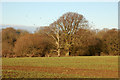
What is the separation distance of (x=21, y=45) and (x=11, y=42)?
7.33 meters

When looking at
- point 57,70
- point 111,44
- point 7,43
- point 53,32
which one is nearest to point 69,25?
point 53,32

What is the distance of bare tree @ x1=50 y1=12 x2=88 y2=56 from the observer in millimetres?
41125

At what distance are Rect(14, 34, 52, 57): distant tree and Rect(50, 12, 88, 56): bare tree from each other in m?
3.83

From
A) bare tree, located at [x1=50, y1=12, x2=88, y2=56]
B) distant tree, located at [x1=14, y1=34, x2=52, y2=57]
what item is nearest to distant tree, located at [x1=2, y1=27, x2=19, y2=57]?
distant tree, located at [x1=14, y1=34, x2=52, y2=57]

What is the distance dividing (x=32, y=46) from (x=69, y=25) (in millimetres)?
9118

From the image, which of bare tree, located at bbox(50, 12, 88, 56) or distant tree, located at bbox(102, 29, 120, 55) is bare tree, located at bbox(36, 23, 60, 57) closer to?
bare tree, located at bbox(50, 12, 88, 56)

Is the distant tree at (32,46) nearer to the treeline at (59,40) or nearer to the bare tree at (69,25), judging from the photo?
the treeline at (59,40)

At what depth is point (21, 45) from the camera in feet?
125

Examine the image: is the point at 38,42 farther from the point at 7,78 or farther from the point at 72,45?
the point at 7,78

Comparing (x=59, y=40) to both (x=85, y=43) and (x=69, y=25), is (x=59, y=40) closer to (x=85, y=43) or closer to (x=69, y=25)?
(x=69, y=25)

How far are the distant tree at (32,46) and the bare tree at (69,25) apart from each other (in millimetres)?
3825

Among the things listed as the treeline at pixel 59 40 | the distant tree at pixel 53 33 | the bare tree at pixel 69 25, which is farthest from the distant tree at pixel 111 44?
the distant tree at pixel 53 33

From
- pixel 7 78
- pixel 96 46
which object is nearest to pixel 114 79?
pixel 7 78

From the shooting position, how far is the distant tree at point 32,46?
38188 mm
